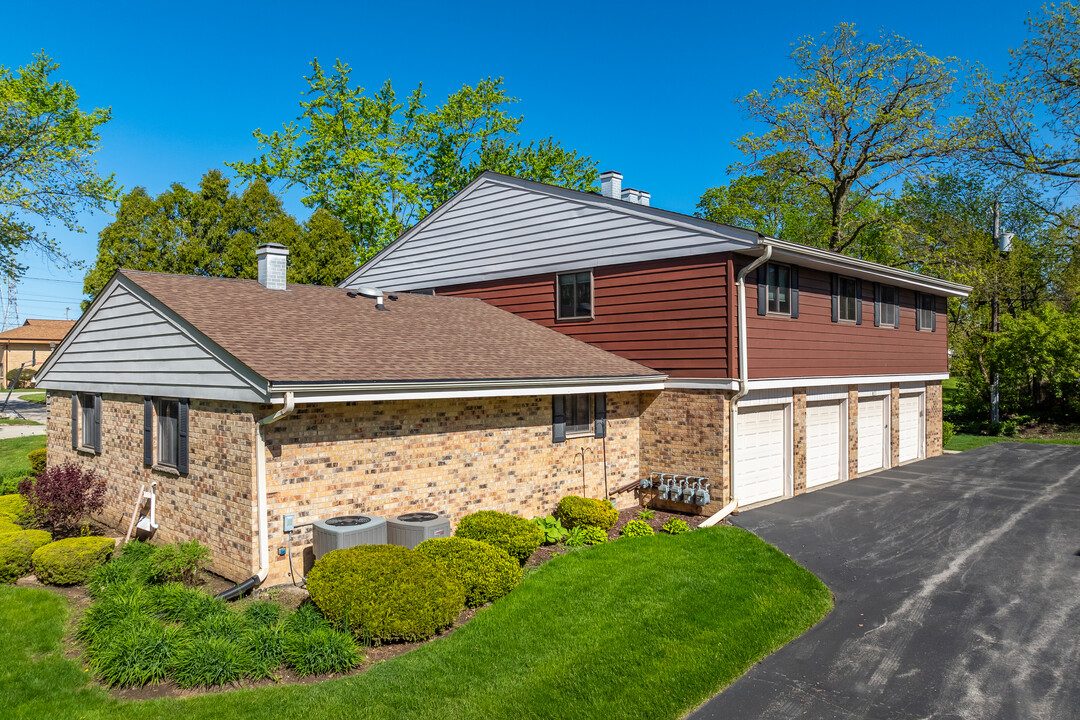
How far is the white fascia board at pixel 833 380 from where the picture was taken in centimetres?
1360

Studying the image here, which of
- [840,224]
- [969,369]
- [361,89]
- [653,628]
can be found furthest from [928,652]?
[361,89]

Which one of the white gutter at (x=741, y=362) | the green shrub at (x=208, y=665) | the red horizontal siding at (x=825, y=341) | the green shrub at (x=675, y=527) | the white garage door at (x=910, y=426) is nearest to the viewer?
the green shrub at (x=208, y=665)

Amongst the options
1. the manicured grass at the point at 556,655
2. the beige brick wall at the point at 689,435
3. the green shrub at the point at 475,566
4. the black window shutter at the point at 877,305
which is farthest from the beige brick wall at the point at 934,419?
the green shrub at the point at 475,566

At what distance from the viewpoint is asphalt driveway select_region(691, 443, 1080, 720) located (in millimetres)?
6246

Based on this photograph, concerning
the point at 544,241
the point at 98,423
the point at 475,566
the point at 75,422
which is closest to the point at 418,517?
the point at 475,566

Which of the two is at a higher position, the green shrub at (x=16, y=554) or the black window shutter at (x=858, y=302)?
the black window shutter at (x=858, y=302)

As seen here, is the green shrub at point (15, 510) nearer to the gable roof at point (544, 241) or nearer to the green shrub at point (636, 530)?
the green shrub at point (636, 530)

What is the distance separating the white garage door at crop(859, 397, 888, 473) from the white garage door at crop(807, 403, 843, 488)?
56.1 inches

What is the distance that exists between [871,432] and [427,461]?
13.2 metres

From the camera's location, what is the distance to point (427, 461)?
10.5 metres

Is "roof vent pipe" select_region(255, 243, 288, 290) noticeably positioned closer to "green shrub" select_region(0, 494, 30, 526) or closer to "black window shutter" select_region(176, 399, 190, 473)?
"black window shutter" select_region(176, 399, 190, 473)

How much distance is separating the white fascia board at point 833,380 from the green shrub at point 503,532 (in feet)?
18.2

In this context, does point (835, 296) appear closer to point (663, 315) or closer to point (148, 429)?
point (663, 315)

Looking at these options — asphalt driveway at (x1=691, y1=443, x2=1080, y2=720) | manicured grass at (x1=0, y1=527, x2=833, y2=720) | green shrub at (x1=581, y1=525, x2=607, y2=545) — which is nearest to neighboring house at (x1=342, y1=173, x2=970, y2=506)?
asphalt driveway at (x1=691, y1=443, x2=1080, y2=720)
